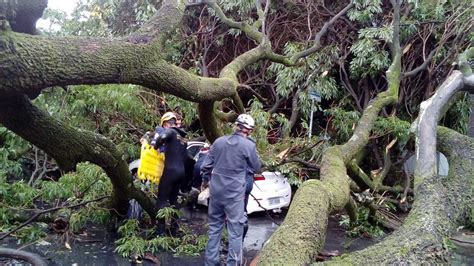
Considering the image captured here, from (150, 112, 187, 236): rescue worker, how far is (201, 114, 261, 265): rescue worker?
4.10ft

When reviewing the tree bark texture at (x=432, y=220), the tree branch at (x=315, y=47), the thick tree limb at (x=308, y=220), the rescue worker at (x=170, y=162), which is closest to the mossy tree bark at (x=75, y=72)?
the rescue worker at (x=170, y=162)

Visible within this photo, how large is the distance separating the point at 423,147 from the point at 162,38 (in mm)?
2078

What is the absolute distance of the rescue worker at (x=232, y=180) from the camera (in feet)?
18.4

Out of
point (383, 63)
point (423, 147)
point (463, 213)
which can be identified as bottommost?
point (463, 213)

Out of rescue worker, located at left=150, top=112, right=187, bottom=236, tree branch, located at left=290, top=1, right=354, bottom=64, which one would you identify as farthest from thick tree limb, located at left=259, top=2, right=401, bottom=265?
tree branch, located at left=290, top=1, right=354, bottom=64

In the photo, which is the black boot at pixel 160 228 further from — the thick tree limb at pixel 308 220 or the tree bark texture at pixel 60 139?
the thick tree limb at pixel 308 220

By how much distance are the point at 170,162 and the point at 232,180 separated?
163 centimetres

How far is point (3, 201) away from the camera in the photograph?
6848 mm

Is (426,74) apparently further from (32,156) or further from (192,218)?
(32,156)

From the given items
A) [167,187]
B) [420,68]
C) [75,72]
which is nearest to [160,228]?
[167,187]

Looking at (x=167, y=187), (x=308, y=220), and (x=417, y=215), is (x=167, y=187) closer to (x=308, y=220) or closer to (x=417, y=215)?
(x=308, y=220)

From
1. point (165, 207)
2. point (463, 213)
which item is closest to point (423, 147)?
point (463, 213)

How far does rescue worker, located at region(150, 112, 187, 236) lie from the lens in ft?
22.4

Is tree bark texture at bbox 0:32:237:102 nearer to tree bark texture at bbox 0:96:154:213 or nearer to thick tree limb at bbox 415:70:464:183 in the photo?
tree bark texture at bbox 0:96:154:213
